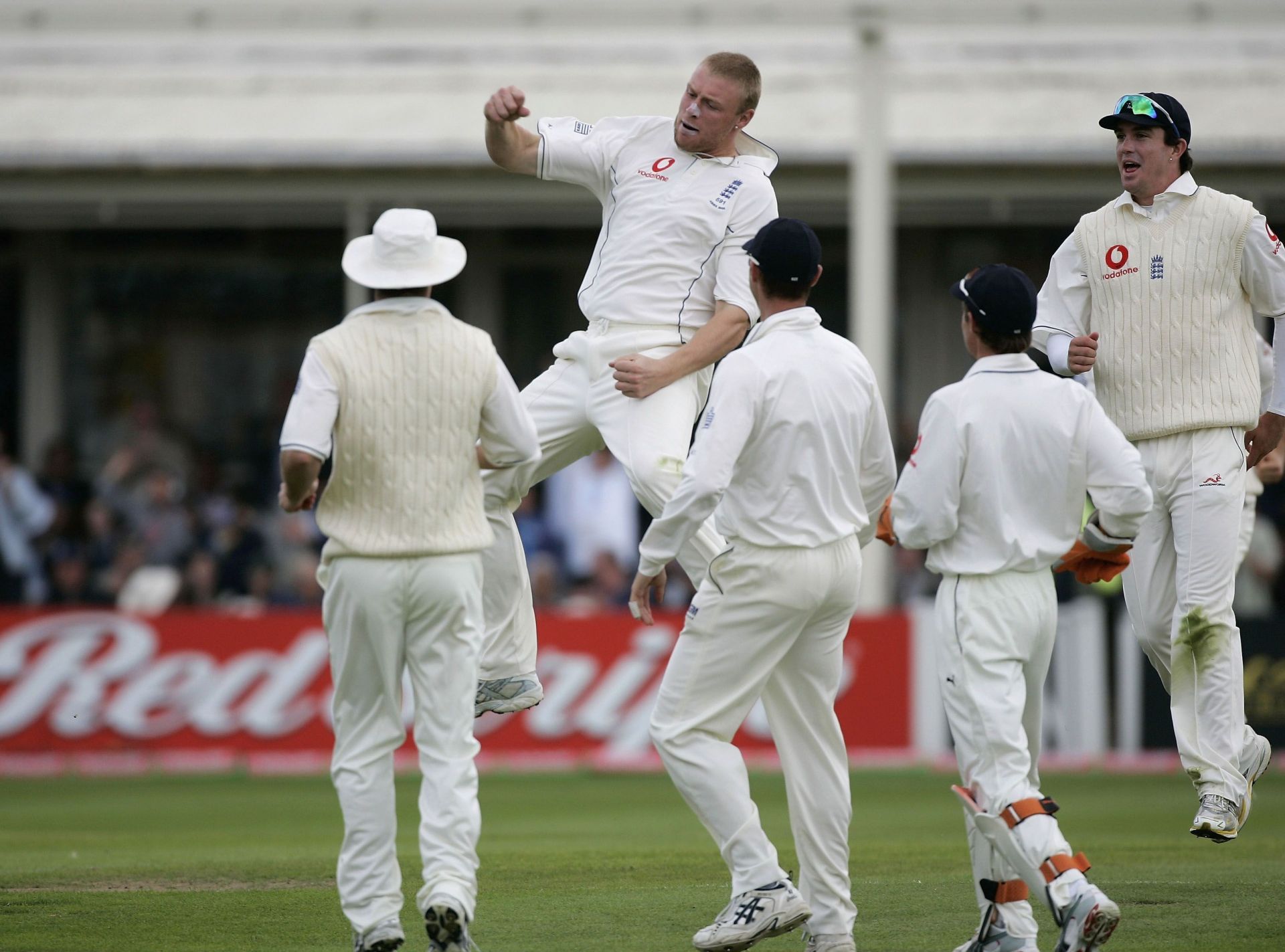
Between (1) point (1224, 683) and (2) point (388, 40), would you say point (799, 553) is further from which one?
(2) point (388, 40)

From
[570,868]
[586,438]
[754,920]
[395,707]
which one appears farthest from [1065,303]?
[570,868]

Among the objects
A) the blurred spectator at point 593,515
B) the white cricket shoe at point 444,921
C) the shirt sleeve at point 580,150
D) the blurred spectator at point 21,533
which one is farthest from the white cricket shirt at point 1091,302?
the blurred spectator at point 21,533

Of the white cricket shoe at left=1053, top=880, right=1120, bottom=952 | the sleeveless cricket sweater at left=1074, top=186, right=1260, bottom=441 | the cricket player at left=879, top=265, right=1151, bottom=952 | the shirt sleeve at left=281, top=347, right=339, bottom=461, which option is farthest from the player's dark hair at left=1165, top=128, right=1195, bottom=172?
the shirt sleeve at left=281, top=347, right=339, bottom=461

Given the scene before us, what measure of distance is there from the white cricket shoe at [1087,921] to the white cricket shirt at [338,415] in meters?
2.41

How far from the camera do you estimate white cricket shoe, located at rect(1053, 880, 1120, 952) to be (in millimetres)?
5832

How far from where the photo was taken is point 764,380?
6430mm

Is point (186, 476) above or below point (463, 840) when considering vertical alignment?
above

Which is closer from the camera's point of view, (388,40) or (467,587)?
(467,587)

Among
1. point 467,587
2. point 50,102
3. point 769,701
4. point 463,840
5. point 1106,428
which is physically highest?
point 50,102

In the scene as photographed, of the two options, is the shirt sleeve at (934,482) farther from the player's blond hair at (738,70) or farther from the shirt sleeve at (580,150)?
the shirt sleeve at (580,150)

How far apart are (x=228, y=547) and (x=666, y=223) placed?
9984 mm

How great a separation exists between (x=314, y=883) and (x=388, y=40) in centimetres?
1192

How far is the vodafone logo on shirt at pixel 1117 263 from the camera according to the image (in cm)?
763

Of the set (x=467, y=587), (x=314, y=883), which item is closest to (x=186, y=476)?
(x=314, y=883)
